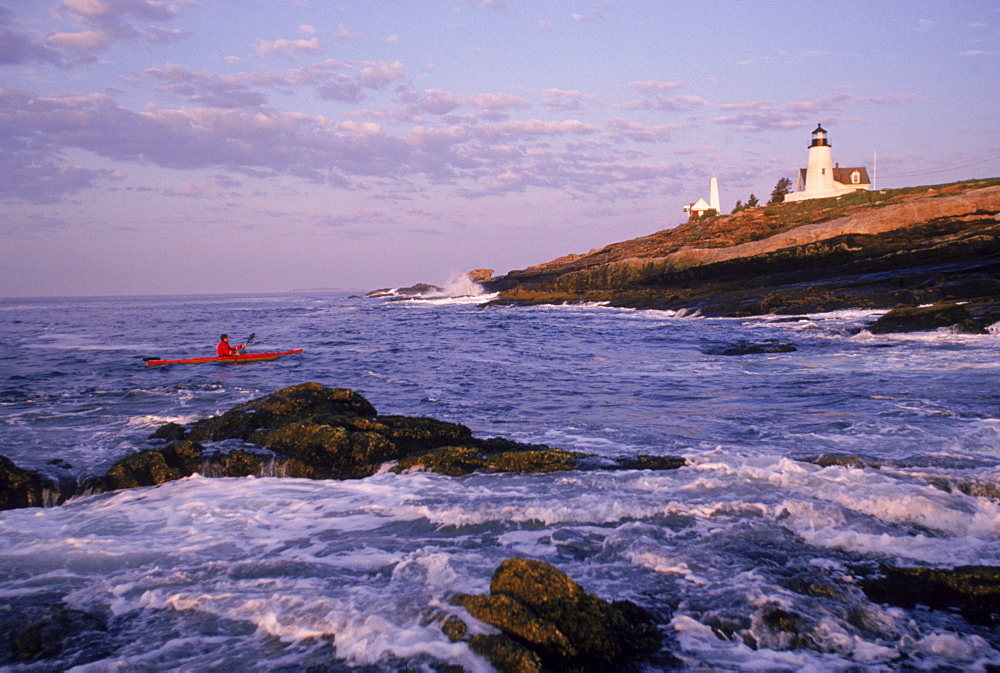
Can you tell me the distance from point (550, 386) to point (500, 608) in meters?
10.4

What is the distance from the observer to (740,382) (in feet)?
43.0

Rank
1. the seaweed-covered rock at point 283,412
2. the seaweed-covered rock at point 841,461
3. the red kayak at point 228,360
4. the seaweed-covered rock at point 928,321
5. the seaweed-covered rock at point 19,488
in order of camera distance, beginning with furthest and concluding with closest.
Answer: the red kayak at point 228,360
the seaweed-covered rock at point 928,321
the seaweed-covered rock at point 283,412
the seaweed-covered rock at point 19,488
the seaweed-covered rock at point 841,461

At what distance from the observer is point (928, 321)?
1819cm

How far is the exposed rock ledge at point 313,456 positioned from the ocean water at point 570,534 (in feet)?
1.01

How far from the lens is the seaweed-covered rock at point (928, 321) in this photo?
17.1m

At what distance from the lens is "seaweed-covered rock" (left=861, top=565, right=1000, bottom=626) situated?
3.76 m

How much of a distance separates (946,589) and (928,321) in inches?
681

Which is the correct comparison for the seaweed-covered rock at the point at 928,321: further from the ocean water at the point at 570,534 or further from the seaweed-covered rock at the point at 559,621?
the seaweed-covered rock at the point at 559,621

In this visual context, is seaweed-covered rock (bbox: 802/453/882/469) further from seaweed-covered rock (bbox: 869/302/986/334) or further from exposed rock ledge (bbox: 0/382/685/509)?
seaweed-covered rock (bbox: 869/302/986/334)

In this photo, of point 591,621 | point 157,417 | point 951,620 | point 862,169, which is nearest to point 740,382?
point 951,620

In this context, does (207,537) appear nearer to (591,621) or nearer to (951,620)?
(591,621)

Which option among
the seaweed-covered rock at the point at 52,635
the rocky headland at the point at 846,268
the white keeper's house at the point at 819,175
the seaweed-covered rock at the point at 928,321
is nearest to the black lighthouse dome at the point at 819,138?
the white keeper's house at the point at 819,175

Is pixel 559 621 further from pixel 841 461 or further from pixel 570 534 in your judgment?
pixel 841 461

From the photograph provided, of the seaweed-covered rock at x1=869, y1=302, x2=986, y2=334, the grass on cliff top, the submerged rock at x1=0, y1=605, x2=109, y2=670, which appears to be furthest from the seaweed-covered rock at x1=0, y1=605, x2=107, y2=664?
the grass on cliff top
